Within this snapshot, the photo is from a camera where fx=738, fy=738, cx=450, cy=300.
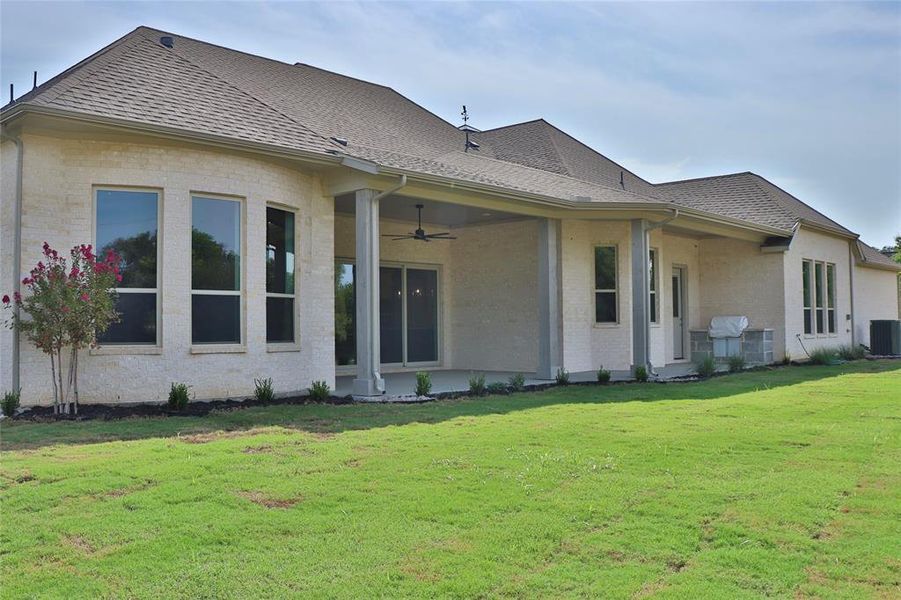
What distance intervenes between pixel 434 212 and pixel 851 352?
45.0 ft

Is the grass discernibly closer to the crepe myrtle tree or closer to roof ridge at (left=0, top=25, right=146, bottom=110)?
the crepe myrtle tree

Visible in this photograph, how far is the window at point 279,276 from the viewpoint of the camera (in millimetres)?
10875

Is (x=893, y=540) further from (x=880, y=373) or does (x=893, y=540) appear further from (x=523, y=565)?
(x=880, y=373)

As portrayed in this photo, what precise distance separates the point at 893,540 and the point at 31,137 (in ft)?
31.8

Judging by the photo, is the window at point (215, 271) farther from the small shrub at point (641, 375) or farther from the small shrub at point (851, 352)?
the small shrub at point (851, 352)

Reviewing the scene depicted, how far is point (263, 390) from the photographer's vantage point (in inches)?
398

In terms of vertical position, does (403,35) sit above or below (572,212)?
above

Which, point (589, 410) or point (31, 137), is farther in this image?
point (589, 410)

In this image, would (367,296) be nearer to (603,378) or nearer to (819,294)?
(603,378)

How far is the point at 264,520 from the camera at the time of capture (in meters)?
4.63

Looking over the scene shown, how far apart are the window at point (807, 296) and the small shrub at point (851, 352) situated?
1098mm

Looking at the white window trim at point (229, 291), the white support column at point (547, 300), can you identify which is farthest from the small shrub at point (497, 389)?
the white window trim at point (229, 291)

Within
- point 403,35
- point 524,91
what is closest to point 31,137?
point 403,35

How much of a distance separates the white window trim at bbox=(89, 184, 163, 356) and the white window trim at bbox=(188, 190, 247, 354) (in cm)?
37
